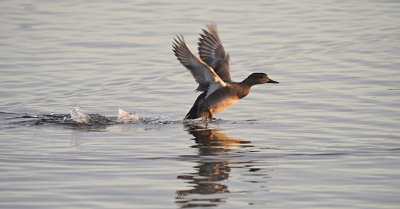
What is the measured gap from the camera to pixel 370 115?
9977mm

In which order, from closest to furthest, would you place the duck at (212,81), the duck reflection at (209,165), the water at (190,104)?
the duck reflection at (209,165) < the water at (190,104) < the duck at (212,81)

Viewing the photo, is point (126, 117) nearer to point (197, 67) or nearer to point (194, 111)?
point (194, 111)

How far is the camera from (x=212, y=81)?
388 inches

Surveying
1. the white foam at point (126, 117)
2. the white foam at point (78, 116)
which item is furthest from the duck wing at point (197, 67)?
the white foam at point (78, 116)

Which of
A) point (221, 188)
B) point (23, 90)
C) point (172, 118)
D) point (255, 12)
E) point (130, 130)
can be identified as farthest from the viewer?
point (255, 12)

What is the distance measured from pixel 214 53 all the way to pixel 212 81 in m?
1.00

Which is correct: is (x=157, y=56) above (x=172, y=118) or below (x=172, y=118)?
above

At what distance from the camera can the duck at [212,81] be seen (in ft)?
30.8

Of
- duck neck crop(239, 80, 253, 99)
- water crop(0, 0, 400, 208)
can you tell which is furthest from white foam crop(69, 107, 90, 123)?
duck neck crop(239, 80, 253, 99)

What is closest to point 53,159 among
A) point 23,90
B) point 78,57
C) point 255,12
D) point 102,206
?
point 102,206

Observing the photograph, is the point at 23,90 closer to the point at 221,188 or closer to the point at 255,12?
the point at 221,188

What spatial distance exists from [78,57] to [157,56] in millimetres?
1492

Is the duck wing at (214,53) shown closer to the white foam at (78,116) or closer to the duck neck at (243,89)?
the duck neck at (243,89)

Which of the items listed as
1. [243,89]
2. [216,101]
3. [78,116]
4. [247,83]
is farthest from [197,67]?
[78,116]
